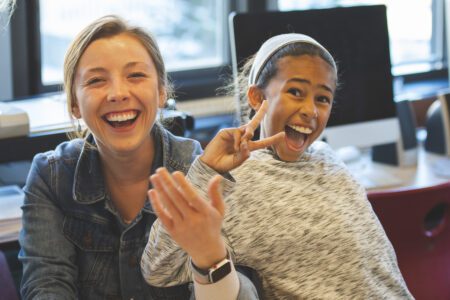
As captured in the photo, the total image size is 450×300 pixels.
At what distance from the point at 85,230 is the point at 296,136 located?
1.60 feet

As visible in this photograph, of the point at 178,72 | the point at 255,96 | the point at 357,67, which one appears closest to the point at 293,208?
the point at 255,96

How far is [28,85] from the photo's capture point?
9.06ft

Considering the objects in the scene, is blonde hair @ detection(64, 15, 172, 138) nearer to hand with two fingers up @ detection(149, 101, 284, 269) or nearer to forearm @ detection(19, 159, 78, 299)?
forearm @ detection(19, 159, 78, 299)

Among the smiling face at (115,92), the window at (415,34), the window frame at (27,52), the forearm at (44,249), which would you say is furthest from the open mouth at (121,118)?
the window at (415,34)

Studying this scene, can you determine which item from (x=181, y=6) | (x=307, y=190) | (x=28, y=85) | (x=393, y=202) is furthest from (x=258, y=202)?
(x=181, y=6)

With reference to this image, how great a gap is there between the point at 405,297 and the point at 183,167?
545 mm

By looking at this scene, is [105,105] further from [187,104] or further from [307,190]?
[187,104]

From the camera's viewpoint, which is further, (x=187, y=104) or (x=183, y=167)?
(x=187, y=104)

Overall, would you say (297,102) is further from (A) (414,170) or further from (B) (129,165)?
(A) (414,170)

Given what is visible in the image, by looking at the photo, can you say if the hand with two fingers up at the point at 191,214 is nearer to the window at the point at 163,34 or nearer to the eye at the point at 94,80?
the eye at the point at 94,80

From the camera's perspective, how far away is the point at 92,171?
1.70 m

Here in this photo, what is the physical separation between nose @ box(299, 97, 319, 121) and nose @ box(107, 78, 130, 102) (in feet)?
1.18

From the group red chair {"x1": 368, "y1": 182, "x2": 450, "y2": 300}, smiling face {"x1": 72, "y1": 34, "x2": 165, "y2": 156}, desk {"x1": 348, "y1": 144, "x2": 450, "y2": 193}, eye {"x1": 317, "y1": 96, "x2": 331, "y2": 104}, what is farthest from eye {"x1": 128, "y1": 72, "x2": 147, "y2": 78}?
desk {"x1": 348, "y1": 144, "x2": 450, "y2": 193}

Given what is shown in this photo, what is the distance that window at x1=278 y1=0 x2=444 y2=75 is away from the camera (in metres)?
3.64
